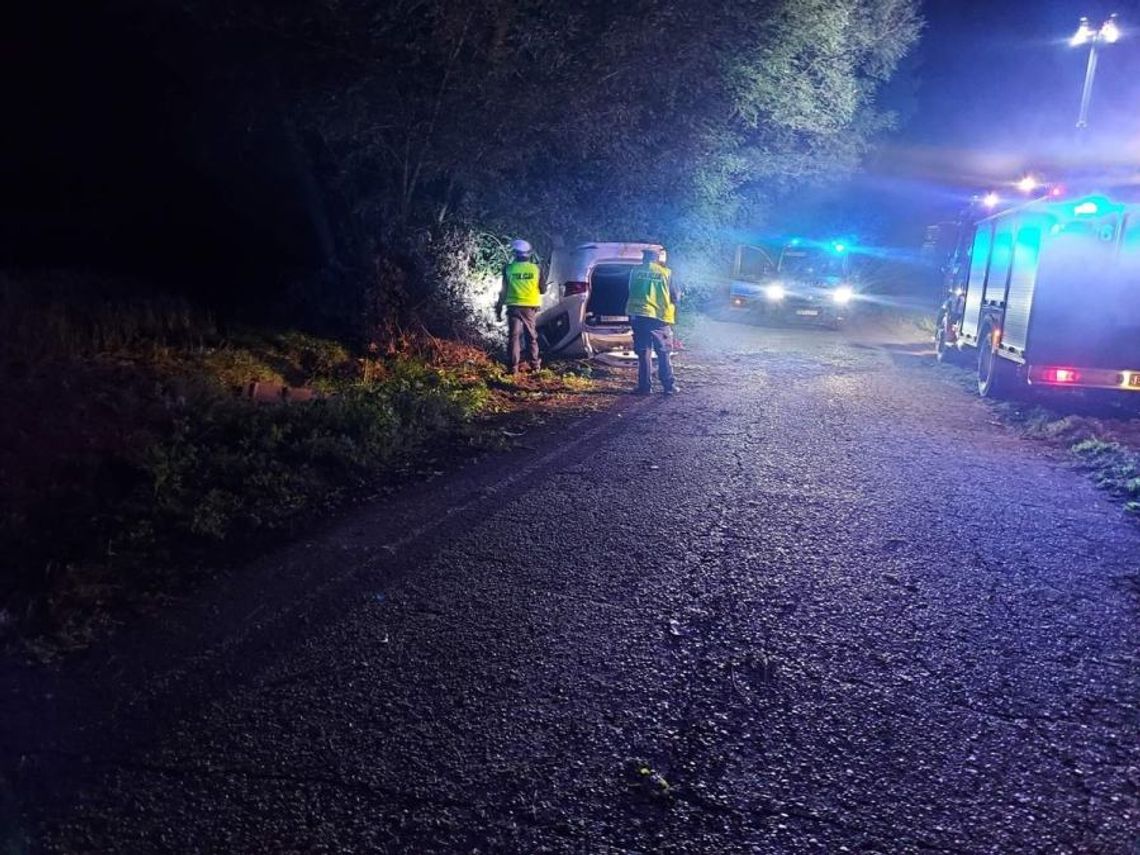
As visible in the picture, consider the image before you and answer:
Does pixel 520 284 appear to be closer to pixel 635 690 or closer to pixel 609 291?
pixel 609 291

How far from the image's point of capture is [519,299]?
39.1 feet

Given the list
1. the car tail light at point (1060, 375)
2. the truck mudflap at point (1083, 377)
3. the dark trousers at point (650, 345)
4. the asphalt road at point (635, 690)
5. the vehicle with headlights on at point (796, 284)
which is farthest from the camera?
the vehicle with headlights on at point (796, 284)

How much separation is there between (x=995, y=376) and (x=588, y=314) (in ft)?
18.9

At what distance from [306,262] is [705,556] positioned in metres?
9.98

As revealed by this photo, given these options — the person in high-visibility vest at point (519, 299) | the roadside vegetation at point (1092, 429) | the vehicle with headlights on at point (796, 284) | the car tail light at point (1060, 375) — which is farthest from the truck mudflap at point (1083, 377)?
the vehicle with headlights on at point (796, 284)

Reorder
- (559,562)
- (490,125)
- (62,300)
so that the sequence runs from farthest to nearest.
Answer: (490,125) < (62,300) < (559,562)

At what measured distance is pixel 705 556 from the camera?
5.29 meters

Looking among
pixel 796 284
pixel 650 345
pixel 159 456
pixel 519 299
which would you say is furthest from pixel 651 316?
pixel 796 284

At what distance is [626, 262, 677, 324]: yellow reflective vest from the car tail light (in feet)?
14.6

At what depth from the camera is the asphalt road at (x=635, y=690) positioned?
2902 millimetres

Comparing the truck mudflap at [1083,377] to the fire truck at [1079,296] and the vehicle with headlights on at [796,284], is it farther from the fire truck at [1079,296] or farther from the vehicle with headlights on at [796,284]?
the vehicle with headlights on at [796,284]

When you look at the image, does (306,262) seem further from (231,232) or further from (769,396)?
(769,396)

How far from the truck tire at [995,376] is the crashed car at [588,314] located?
4878mm

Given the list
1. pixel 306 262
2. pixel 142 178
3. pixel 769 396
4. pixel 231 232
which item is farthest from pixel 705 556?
pixel 142 178
